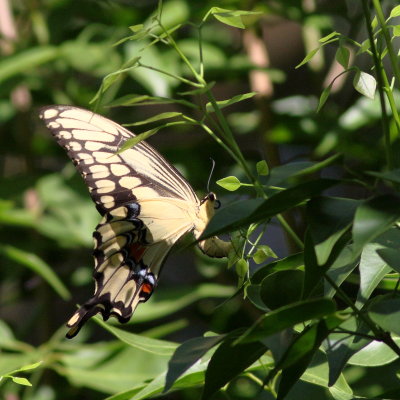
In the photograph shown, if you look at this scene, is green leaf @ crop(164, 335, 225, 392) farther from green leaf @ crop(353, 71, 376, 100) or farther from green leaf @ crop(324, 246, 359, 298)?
green leaf @ crop(353, 71, 376, 100)

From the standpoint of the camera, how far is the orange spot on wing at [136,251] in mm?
925

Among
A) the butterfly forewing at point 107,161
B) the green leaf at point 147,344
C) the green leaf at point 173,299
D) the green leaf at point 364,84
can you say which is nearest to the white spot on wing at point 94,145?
the butterfly forewing at point 107,161

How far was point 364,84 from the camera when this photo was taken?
1.98ft

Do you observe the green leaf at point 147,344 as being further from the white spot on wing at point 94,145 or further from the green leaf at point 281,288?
the white spot on wing at point 94,145

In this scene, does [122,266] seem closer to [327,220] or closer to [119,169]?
[119,169]

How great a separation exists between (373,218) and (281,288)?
5.2 inches

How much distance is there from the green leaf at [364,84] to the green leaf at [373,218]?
7.4 inches

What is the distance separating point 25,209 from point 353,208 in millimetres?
1147

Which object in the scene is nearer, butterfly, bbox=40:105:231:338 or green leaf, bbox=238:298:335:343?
green leaf, bbox=238:298:335:343

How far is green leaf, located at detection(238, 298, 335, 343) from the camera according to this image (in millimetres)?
442

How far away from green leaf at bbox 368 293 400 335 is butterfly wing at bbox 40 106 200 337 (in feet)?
1.48

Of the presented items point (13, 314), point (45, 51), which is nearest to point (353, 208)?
point (45, 51)

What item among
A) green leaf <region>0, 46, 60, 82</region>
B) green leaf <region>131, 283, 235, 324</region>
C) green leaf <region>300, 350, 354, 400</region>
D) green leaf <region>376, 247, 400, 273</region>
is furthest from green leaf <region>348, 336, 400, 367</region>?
green leaf <region>0, 46, 60, 82</region>

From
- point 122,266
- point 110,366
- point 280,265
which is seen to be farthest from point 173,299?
point 280,265
